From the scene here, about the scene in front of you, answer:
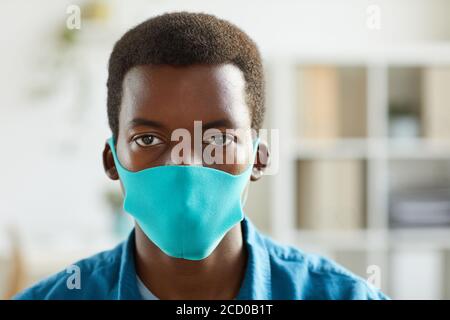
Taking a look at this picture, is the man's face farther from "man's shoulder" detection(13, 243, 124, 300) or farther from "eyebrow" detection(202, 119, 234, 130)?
"man's shoulder" detection(13, 243, 124, 300)

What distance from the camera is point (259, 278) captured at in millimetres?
562

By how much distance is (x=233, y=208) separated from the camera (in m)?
0.51

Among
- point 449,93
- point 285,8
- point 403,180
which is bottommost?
point 403,180

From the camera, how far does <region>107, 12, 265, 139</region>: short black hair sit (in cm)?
48

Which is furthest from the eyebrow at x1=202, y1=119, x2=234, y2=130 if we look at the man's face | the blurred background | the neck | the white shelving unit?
the white shelving unit

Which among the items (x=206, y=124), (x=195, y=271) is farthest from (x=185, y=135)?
(x=195, y=271)

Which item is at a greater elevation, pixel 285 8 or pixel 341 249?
pixel 285 8

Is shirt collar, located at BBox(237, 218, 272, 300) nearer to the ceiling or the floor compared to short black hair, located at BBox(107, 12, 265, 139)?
nearer to the floor

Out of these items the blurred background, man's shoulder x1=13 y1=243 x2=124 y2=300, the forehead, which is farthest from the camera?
the blurred background

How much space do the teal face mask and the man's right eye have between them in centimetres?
2

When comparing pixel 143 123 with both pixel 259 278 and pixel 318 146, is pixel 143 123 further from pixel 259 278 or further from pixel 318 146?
pixel 318 146

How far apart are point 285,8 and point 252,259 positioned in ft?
4.92
